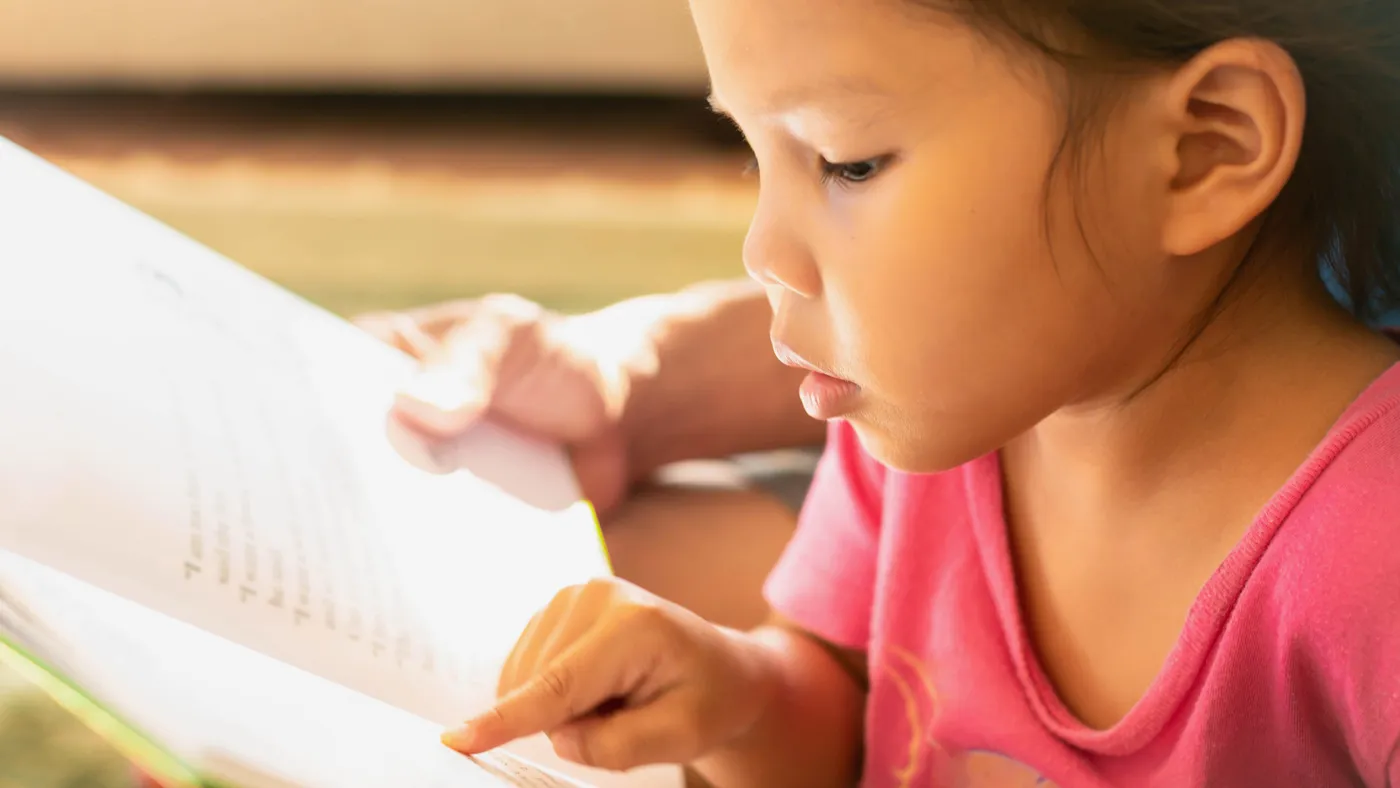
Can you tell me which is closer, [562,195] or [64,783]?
[64,783]

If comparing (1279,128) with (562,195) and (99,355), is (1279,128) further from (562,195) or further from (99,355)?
(562,195)

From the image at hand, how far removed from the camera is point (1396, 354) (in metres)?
0.47

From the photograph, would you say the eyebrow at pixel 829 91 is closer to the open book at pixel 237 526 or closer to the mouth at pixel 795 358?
the mouth at pixel 795 358

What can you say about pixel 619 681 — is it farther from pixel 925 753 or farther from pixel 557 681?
pixel 925 753

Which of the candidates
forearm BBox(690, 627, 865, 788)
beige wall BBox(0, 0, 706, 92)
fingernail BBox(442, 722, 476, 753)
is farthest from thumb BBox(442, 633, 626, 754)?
beige wall BBox(0, 0, 706, 92)

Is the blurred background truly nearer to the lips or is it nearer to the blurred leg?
the blurred leg

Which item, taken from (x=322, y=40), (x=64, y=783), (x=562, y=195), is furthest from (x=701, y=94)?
(x=64, y=783)

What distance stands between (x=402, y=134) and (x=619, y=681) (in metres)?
1.13

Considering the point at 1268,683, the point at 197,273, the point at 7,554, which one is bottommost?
the point at 1268,683

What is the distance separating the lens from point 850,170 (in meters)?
0.41

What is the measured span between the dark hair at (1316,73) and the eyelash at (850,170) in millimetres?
48

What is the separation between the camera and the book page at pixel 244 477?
0.41 meters

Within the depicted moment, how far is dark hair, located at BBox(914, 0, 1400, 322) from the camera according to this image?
38 cm

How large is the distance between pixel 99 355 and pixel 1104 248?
1.12 feet
